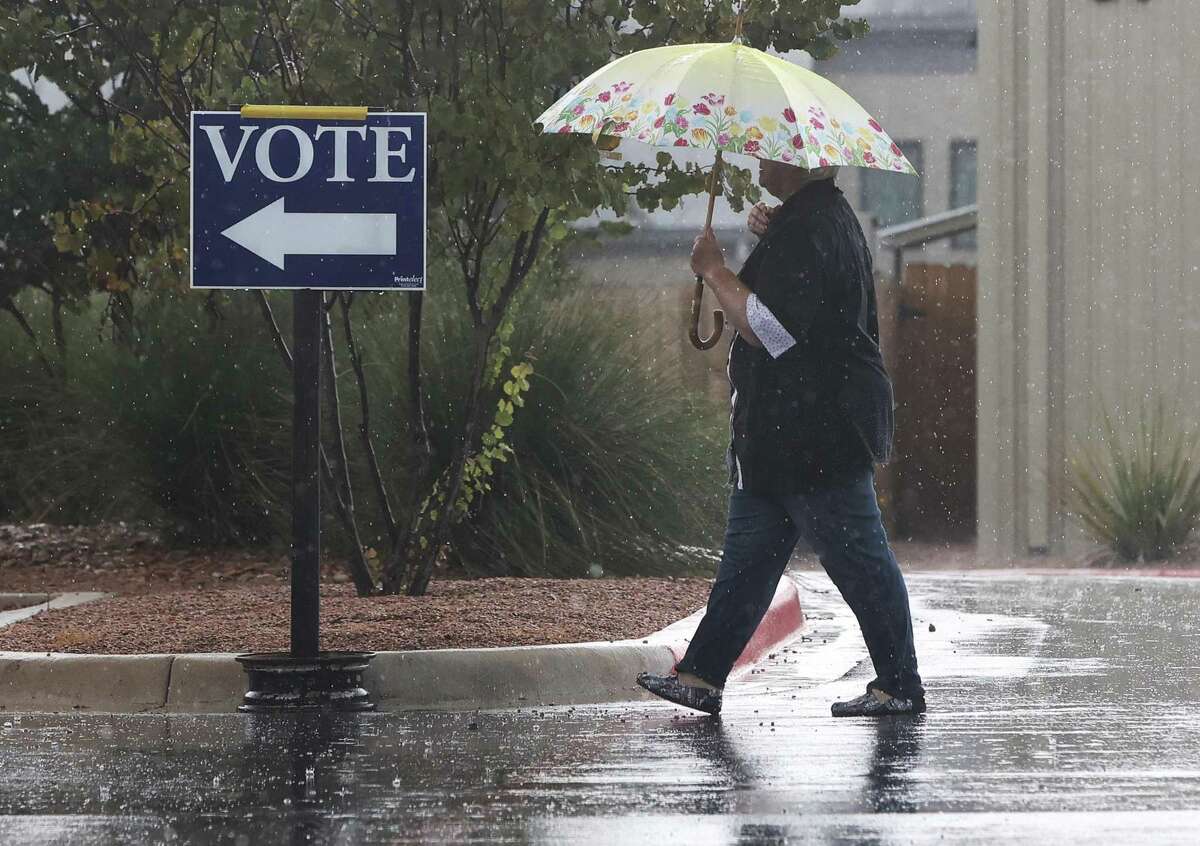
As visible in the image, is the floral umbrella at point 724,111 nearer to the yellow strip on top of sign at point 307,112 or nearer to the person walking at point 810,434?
the person walking at point 810,434

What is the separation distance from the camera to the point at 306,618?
783 cm

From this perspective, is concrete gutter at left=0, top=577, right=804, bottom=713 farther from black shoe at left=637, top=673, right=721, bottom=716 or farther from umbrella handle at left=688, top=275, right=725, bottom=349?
umbrella handle at left=688, top=275, right=725, bottom=349

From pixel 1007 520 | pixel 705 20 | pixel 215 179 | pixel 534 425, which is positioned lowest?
pixel 1007 520

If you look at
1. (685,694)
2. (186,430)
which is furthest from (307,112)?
(186,430)

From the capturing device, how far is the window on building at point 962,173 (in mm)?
32812

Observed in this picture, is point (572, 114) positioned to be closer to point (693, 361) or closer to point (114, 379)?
point (114, 379)

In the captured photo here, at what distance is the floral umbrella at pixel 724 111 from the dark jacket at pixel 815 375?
273mm

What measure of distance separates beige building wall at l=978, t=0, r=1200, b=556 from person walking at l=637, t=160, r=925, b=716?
44.6ft

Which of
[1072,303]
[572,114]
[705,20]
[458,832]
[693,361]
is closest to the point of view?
[458,832]

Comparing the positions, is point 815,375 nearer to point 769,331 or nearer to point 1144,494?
point 769,331

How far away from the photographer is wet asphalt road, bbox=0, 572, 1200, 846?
5293 millimetres

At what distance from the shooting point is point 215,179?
7863 mm

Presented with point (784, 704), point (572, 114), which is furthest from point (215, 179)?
point (784, 704)

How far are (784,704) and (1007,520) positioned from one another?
13.5 meters
